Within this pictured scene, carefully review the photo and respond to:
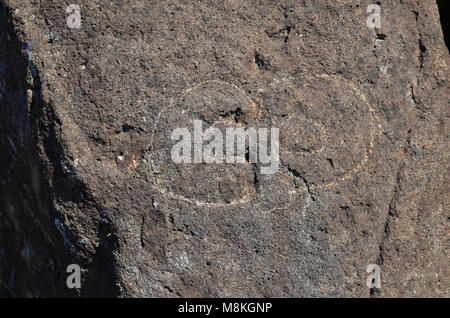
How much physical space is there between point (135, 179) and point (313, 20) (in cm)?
78

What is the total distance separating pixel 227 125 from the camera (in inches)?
72.6

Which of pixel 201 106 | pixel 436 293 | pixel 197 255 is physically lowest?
pixel 436 293

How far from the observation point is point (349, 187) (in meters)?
1.85

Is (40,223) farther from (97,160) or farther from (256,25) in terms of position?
(256,25)

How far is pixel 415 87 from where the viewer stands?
1.95 meters

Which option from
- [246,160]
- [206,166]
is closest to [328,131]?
[246,160]

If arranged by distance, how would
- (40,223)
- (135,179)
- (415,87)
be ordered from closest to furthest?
(135,179), (415,87), (40,223)

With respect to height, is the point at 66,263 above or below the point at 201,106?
below

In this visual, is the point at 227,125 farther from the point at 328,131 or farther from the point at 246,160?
the point at 328,131

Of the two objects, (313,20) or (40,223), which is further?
(40,223)

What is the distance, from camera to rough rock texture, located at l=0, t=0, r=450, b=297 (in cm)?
183

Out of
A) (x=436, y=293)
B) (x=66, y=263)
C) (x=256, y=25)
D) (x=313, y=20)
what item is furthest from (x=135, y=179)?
(x=436, y=293)

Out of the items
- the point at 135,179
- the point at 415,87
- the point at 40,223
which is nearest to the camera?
the point at 135,179

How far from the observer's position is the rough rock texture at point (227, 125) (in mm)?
1830
